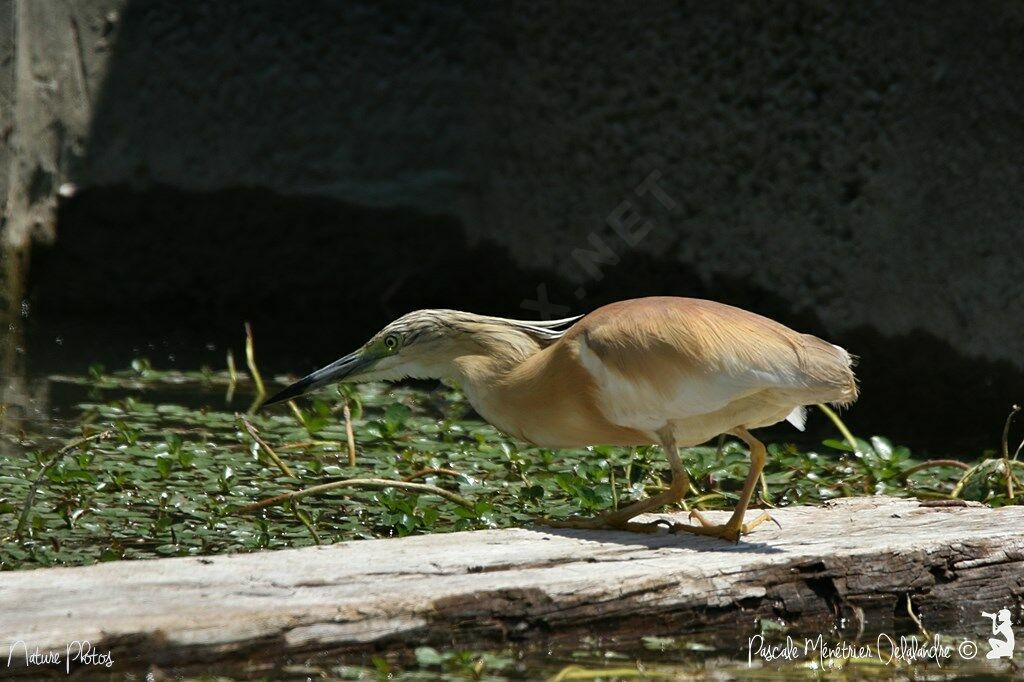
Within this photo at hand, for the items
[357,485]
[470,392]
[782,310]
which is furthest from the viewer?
[782,310]

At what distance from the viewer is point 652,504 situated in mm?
3875

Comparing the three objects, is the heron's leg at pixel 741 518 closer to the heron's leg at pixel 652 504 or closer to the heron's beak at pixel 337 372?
the heron's leg at pixel 652 504

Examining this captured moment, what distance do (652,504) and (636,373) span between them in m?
0.40

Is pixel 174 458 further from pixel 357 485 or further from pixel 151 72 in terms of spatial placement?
pixel 151 72

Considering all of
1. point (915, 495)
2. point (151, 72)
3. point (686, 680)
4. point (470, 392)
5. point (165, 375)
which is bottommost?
point (686, 680)

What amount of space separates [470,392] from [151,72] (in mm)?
5034

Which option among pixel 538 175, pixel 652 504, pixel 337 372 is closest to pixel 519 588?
pixel 652 504

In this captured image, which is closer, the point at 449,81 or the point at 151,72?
the point at 151,72

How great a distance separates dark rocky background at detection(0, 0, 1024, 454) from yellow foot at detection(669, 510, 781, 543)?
234 centimetres

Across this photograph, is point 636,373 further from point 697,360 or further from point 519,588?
point 519,588

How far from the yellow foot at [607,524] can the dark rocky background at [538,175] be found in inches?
99.1

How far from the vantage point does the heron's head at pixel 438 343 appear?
13.7 ft

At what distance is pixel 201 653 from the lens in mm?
2889

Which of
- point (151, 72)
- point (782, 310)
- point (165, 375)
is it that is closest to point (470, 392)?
point (165, 375)
